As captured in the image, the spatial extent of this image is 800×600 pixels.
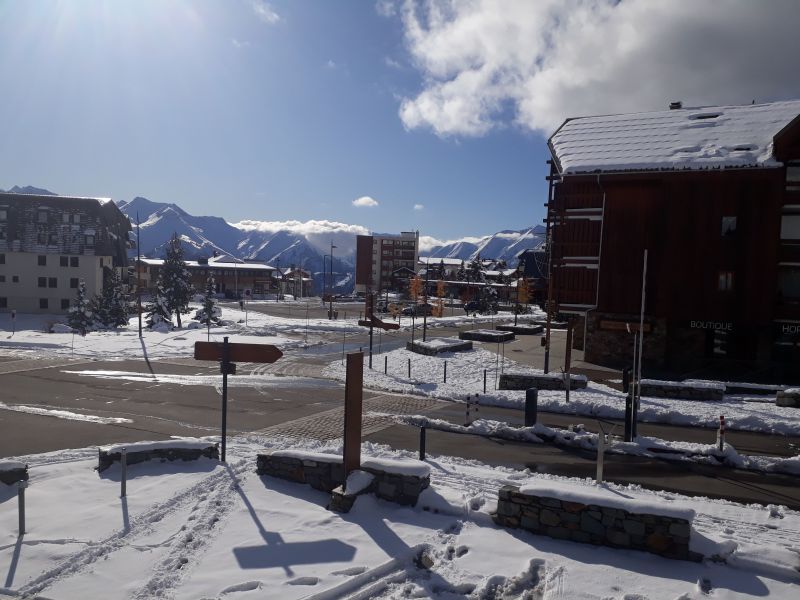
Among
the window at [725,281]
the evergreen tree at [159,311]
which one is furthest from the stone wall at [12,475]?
the evergreen tree at [159,311]

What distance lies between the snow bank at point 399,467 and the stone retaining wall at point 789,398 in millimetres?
16486

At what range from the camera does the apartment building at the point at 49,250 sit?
5556 cm

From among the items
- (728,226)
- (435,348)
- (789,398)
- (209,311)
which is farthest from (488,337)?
(209,311)

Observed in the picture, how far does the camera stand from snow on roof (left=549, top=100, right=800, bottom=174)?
89.4ft

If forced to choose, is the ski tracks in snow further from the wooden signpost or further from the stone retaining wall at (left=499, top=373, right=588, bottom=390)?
the stone retaining wall at (left=499, top=373, right=588, bottom=390)

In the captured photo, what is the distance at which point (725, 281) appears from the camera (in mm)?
27484

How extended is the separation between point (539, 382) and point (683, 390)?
205 inches

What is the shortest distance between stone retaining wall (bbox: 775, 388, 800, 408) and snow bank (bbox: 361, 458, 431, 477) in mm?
16486

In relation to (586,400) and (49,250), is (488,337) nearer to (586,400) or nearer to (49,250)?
(586,400)

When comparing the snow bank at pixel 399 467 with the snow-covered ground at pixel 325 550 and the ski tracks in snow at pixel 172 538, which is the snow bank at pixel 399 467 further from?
the ski tracks in snow at pixel 172 538

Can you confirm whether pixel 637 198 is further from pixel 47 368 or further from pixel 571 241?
pixel 47 368

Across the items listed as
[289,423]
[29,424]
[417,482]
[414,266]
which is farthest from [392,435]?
[414,266]

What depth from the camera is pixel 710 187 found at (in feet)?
89.8

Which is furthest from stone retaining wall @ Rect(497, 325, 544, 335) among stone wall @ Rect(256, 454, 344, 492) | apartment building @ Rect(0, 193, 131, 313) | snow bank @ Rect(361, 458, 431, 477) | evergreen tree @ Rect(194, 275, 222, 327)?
apartment building @ Rect(0, 193, 131, 313)
